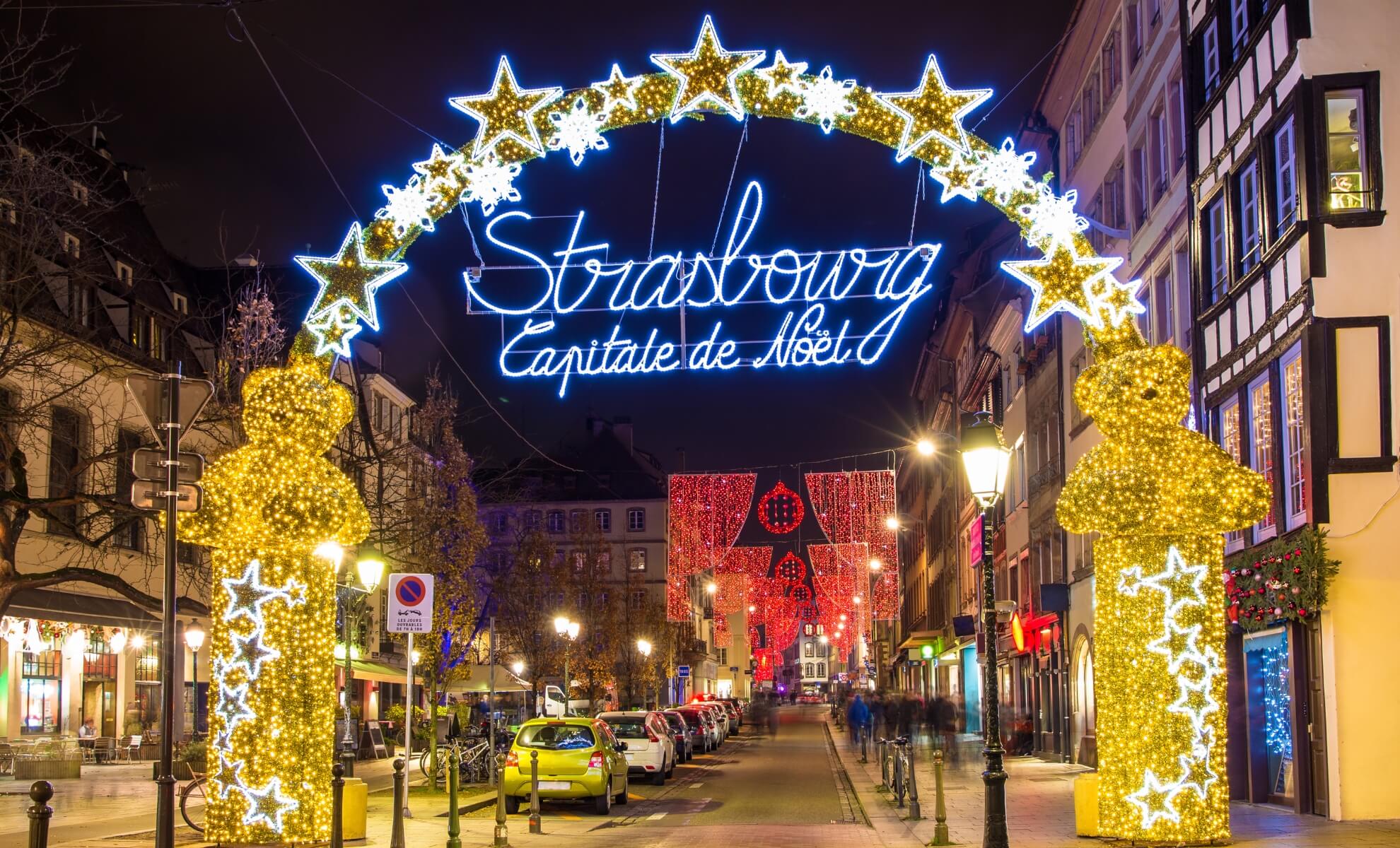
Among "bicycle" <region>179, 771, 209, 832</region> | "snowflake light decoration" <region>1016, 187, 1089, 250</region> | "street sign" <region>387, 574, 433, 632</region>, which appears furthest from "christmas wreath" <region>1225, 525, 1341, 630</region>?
"bicycle" <region>179, 771, 209, 832</region>

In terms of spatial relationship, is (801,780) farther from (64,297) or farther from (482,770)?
(64,297)

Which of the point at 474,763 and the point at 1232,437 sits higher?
the point at 1232,437

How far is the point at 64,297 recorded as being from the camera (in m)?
32.0

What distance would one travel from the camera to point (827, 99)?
15.3m

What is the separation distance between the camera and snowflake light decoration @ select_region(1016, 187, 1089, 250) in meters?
15.0

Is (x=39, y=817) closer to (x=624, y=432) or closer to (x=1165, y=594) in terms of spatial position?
(x=1165, y=594)

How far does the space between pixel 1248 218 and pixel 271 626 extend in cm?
1436

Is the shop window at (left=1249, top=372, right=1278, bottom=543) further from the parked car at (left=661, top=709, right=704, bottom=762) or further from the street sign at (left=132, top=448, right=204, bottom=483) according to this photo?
the parked car at (left=661, top=709, right=704, bottom=762)

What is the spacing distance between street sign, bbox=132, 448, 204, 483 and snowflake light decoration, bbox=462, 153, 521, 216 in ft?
13.8

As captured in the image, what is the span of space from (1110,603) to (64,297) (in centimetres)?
2504

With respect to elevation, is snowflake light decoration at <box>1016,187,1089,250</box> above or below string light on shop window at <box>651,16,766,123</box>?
below

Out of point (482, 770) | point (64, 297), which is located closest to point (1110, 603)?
point (482, 770)

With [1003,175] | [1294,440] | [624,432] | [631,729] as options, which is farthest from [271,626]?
[624,432]

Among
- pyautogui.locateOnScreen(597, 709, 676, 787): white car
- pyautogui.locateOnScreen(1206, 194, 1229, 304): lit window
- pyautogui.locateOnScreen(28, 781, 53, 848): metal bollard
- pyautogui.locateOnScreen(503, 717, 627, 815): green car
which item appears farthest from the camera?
pyautogui.locateOnScreen(597, 709, 676, 787): white car
